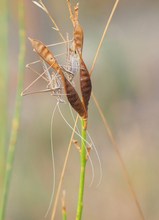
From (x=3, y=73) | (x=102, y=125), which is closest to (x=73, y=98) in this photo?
(x=3, y=73)

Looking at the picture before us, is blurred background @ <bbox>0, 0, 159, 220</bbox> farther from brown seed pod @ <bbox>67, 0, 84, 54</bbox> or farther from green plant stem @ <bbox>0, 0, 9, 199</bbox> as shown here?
brown seed pod @ <bbox>67, 0, 84, 54</bbox>

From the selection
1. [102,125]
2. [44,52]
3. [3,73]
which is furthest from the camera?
[102,125]

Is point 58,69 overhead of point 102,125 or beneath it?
beneath

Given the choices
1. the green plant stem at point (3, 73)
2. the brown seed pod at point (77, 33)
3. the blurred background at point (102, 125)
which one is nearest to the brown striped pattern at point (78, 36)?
the brown seed pod at point (77, 33)

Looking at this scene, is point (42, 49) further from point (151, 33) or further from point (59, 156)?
point (151, 33)

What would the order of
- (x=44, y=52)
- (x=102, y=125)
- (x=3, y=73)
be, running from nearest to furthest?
(x=44, y=52) < (x=3, y=73) < (x=102, y=125)

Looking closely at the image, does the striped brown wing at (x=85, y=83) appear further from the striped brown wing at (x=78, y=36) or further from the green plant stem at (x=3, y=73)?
the green plant stem at (x=3, y=73)


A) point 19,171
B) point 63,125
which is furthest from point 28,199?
point 63,125

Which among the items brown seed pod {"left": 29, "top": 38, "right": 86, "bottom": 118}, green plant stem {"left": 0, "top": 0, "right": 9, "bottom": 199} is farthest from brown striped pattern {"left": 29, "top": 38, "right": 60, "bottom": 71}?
green plant stem {"left": 0, "top": 0, "right": 9, "bottom": 199}

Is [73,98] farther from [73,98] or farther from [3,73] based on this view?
[3,73]
